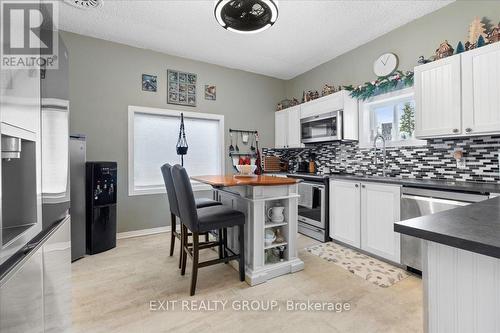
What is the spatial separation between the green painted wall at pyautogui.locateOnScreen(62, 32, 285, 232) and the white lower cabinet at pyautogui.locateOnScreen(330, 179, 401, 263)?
2.52 metres

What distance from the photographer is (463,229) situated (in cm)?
72

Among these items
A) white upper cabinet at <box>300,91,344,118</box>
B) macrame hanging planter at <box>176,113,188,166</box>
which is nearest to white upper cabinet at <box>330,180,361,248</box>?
white upper cabinet at <box>300,91,344,118</box>

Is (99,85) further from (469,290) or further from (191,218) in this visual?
(469,290)

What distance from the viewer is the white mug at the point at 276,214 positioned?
235 cm

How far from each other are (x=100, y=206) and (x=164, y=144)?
4.32 feet

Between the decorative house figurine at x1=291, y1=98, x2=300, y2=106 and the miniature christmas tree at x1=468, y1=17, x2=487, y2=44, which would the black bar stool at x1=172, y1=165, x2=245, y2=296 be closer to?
the miniature christmas tree at x1=468, y1=17, x2=487, y2=44

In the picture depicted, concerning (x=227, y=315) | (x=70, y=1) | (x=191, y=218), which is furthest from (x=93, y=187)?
(x=227, y=315)

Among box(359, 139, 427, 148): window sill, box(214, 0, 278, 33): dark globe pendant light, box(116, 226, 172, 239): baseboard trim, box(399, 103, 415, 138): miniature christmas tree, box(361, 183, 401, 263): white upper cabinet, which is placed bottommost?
box(116, 226, 172, 239): baseboard trim

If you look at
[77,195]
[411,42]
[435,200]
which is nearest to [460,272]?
[435,200]

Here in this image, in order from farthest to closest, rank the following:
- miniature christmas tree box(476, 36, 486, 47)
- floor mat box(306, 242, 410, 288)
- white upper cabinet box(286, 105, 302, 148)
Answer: white upper cabinet box(286, 105, 302, 148)
floor mat box(306, 242, 410, 288)
miniature christmas tree box(476, 36, 486, 47)

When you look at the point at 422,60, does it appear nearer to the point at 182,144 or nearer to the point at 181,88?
the point at 181,88

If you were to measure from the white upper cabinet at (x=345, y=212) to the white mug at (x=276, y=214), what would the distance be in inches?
41.1

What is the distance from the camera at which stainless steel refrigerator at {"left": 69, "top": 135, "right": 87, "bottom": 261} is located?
2623 mm

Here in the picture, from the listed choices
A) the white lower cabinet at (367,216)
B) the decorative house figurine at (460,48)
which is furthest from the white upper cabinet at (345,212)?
the decorative house figurine at (460,48)
